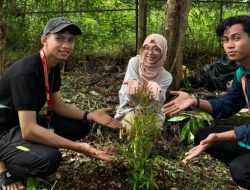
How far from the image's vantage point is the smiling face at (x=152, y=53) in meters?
4.27

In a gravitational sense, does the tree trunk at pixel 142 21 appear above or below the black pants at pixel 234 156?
above

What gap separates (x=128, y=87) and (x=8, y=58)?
3379 millimetres

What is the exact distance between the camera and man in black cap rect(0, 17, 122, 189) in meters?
3.21

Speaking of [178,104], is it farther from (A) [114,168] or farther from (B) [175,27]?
(B) [175,27]

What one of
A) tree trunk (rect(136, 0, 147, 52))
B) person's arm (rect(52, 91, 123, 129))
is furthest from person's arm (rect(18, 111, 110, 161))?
tree trunk (rect(136, 0, 147, 52))

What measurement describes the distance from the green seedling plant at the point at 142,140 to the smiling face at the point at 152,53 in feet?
3.56

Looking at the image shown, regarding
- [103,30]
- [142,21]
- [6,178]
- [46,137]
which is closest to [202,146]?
[46,137]

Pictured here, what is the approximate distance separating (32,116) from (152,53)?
1.56 metres

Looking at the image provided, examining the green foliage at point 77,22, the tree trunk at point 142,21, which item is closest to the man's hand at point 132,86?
the tree trunk at point 142,21

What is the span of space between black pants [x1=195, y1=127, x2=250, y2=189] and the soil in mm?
303

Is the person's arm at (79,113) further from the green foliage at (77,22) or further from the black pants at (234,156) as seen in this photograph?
the green foliage at (77,22)

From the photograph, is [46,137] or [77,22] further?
[77,22]

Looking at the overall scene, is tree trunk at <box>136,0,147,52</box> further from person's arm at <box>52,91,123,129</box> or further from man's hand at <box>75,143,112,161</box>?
man's hand at <box>75,143,112,161</box>

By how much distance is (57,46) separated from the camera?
3279mm
